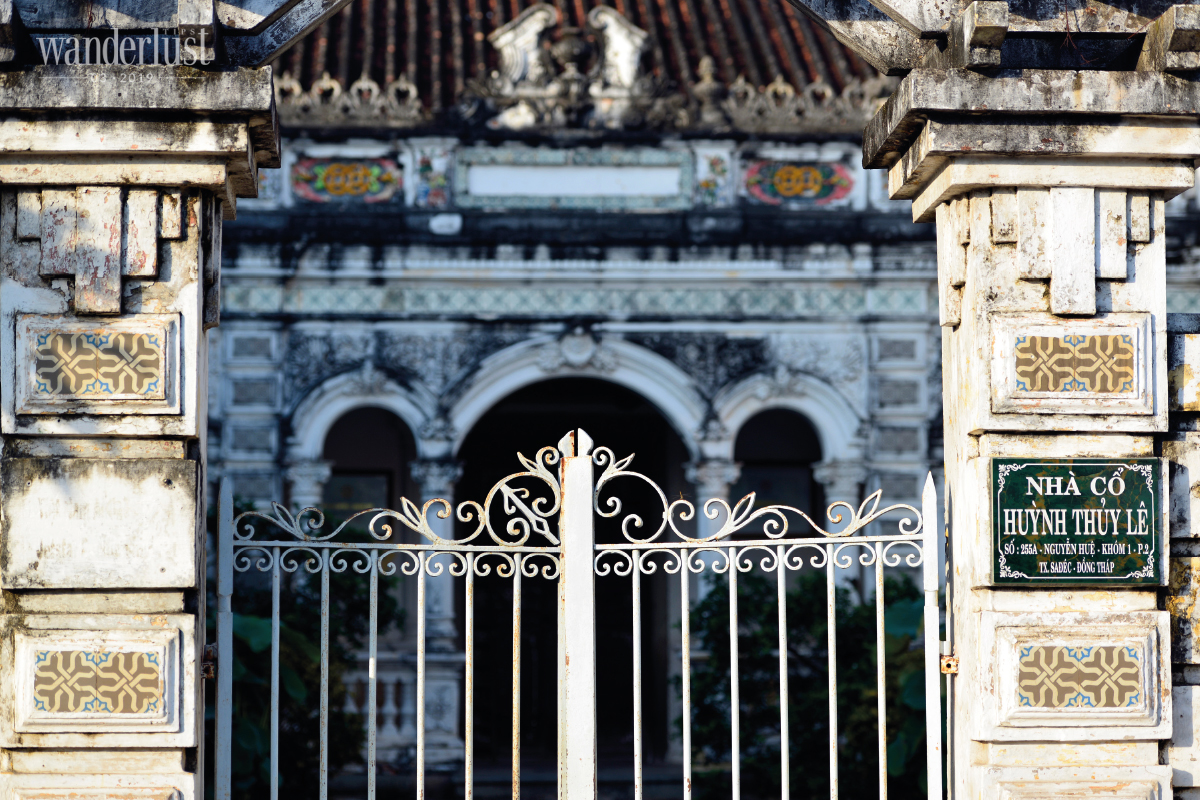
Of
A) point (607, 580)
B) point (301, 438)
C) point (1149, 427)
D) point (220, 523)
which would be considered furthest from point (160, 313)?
point (607, 580)

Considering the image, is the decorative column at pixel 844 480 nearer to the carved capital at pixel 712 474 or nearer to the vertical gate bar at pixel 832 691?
the carved capital at pixel 712 474

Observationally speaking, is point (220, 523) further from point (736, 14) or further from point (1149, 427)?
point (736, 14)

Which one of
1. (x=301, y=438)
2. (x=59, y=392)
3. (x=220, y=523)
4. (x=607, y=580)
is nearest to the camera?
(x=59, y=392)

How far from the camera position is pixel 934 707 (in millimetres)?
4484

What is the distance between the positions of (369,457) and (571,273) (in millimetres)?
2596

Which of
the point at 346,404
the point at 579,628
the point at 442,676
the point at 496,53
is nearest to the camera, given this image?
the point at 579,628

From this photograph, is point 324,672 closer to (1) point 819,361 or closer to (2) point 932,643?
(2) point 932,643

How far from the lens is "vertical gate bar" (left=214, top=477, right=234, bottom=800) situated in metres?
4.43

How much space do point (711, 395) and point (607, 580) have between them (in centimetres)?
203

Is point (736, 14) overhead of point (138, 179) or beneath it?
overhead

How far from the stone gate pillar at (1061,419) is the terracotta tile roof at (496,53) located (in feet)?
22.3

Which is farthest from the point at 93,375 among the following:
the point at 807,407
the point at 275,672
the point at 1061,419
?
the point at 807,407

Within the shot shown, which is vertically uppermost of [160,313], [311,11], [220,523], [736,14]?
[736,14]

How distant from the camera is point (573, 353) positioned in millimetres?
10805
